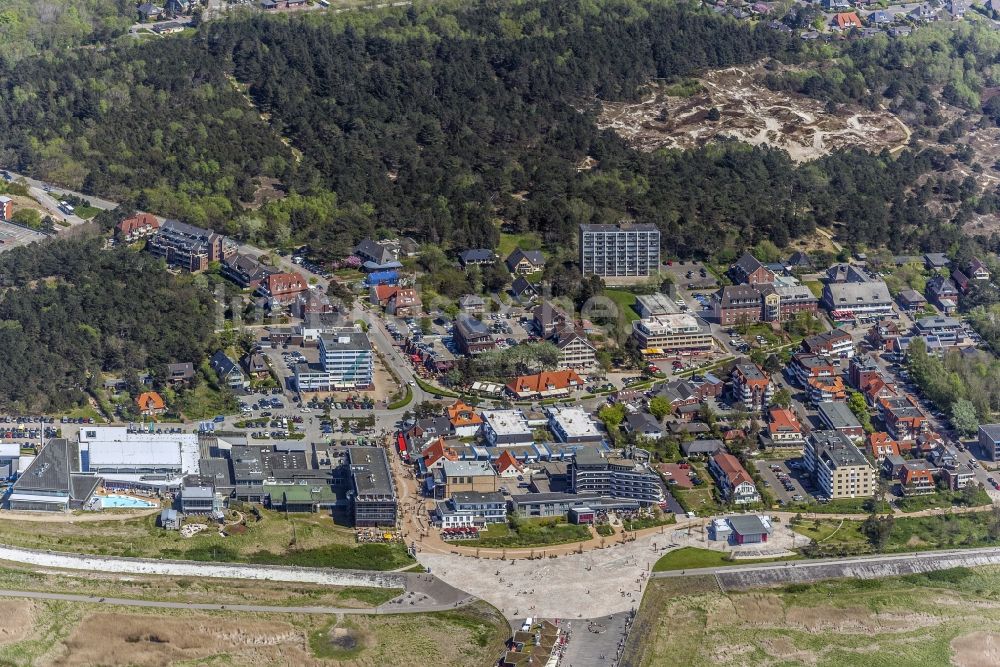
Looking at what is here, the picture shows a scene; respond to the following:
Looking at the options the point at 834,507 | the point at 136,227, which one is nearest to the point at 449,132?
the point at 136,227

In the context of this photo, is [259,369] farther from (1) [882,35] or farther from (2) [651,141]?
(1) [882,35]

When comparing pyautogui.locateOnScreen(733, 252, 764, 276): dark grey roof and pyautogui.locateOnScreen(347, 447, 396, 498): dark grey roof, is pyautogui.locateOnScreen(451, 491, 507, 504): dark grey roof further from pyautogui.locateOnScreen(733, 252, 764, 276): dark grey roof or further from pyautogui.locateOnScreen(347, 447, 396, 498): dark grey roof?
pyautogui.locateOnScreen(733, 252, 764, 276): dark grey roof

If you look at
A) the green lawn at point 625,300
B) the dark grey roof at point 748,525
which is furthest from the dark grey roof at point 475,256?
the dark grey roof at point 748,525

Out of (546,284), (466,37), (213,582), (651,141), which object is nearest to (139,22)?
(466,37)

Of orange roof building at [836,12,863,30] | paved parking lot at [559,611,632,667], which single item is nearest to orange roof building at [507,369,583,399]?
paved parking lot at [559,611,632,667]

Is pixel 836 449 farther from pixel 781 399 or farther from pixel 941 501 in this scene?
pixel 781 399

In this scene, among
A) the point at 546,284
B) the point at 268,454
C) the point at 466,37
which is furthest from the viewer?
the point at 466,37

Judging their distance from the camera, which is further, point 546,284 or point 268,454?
point 546,284
